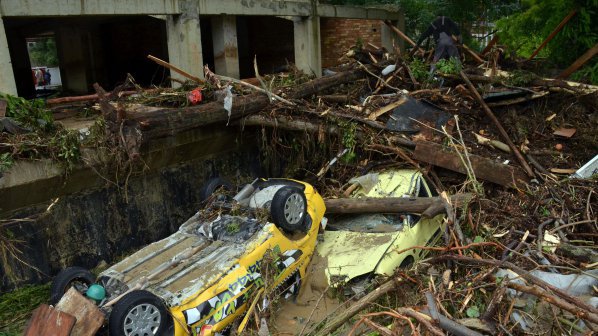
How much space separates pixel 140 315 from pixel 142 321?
0.07 meters

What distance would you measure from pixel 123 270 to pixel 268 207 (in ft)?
6.99

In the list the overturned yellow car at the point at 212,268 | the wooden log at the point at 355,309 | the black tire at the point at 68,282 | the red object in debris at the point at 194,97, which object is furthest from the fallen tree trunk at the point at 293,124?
the black tire at the point at 68,282

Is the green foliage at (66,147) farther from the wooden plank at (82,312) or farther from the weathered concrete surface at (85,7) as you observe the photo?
the weathered concrete surface at (85,7)

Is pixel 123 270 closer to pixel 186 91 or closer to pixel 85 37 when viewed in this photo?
pixel 186 91

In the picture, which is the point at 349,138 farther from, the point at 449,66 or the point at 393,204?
the point at 449,66

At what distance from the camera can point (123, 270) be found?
5840mm

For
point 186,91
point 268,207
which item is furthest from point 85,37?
point 268,207

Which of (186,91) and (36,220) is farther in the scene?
(186,91)

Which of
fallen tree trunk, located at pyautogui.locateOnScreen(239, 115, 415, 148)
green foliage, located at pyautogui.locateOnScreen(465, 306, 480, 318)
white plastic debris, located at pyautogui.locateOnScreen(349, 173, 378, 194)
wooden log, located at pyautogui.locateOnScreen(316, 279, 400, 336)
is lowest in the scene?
wooden log, located at pyautogui.locateOnScreen(316, 279, 400, 336)

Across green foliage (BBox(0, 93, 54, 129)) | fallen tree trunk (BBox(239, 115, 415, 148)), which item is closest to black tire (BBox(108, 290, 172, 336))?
green foliage (BBox(0, 93, 54, 129))

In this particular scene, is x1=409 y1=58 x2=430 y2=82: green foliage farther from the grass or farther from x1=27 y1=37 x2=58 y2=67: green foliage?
x1=27 y1=37 x2=58 y2=67: green foliage

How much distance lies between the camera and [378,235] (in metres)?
6.96

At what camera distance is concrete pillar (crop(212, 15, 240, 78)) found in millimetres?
12984

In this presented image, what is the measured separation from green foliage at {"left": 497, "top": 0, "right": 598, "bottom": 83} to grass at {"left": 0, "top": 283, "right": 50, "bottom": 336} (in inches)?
453
